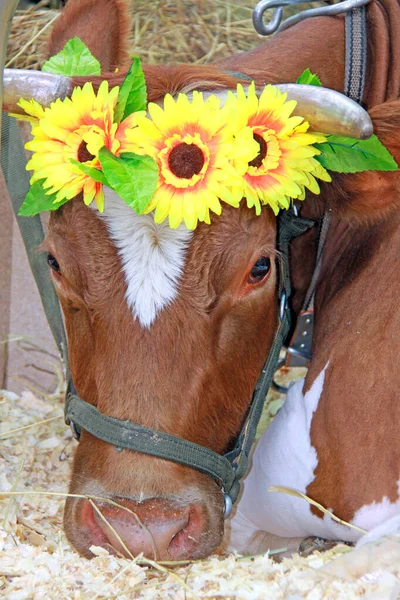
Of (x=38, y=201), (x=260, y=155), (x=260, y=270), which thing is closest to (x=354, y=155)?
(x=260, y=155)

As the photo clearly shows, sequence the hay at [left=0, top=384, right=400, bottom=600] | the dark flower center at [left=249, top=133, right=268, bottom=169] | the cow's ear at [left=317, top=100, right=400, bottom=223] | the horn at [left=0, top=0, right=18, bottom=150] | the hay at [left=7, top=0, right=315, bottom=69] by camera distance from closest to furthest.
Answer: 1. the horn at [left=0, top=0, right=18, bottom=150]
2. the hay at [left=0, top=384, right=400, bottom=600]
3. the dark flower center at [left=249, top=133, right=268, bottom=169]
4. the cow's ear at [left=317, top=100, right=400, bottom=223]
5. the hay at [left=7, top=0, right=315, bottom=69]

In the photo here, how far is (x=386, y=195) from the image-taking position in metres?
3.02

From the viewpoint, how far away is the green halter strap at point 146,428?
8.59 ft

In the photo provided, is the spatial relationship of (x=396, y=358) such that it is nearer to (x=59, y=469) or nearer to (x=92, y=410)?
(x=92, y=410)

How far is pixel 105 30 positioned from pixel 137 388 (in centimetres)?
187

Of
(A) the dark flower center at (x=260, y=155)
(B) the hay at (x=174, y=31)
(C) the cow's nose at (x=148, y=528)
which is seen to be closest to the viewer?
(C) the cow's nose at (x=148, y=528)

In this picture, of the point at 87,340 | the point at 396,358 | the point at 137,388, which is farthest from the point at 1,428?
the point at 396,358

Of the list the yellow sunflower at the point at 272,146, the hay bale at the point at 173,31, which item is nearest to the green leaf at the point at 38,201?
the yellow sunflower at the point at 272,146

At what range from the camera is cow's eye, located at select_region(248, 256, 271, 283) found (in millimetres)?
2912

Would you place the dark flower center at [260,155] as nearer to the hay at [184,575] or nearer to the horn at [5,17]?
the horn at [5,17]

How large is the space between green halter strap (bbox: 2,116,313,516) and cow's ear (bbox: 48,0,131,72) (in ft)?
1.53

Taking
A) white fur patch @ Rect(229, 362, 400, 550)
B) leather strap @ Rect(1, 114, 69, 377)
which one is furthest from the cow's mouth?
leather strap @ Rect(1, 114, 69, 377)

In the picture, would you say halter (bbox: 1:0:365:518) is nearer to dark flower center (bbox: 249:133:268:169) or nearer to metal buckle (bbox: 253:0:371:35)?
metal buckle (bbox: 253:0:371:35)

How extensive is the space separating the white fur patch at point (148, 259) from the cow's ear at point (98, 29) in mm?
1303
